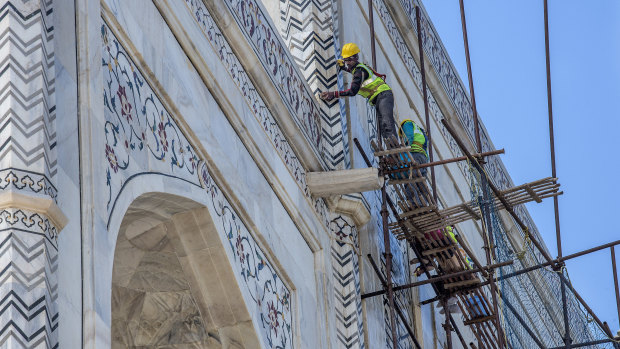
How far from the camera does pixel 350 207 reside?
1109 cm

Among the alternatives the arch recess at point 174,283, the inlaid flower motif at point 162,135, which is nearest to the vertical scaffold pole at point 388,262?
the arch recess at point 174,283

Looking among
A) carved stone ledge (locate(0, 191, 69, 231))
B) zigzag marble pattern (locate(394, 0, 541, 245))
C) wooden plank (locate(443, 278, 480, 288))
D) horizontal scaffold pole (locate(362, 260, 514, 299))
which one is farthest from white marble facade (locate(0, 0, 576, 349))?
zigzag marble pattern (locate(394, 0, 541, 245))

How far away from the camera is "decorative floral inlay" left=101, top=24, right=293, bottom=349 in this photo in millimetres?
7230

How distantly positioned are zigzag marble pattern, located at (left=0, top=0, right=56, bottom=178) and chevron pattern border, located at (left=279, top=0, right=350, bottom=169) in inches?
197

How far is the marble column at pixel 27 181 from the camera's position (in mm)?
5816

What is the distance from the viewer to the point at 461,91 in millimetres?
17172

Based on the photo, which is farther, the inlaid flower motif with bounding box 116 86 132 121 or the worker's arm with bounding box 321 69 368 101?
the worker's arm with bounding box 321 69 368 101

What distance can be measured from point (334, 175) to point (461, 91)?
670 centimetres

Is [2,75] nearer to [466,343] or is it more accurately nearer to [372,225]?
[372,225]

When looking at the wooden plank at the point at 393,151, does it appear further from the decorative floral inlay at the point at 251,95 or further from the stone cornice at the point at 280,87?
the decorative floral inlay at the point at 251,95

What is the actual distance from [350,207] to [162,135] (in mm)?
3369

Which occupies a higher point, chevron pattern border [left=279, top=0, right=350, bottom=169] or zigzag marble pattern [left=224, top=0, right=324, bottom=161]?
chevron pattern border [left=279, top=0, right=350, bottom=169]

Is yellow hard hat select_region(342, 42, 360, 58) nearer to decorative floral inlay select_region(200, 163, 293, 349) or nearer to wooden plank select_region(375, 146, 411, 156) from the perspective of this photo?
wooden plank select_region(375, 146, 411, 156)

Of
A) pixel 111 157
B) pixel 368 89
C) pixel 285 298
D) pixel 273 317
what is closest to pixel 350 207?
pixel 368 89
